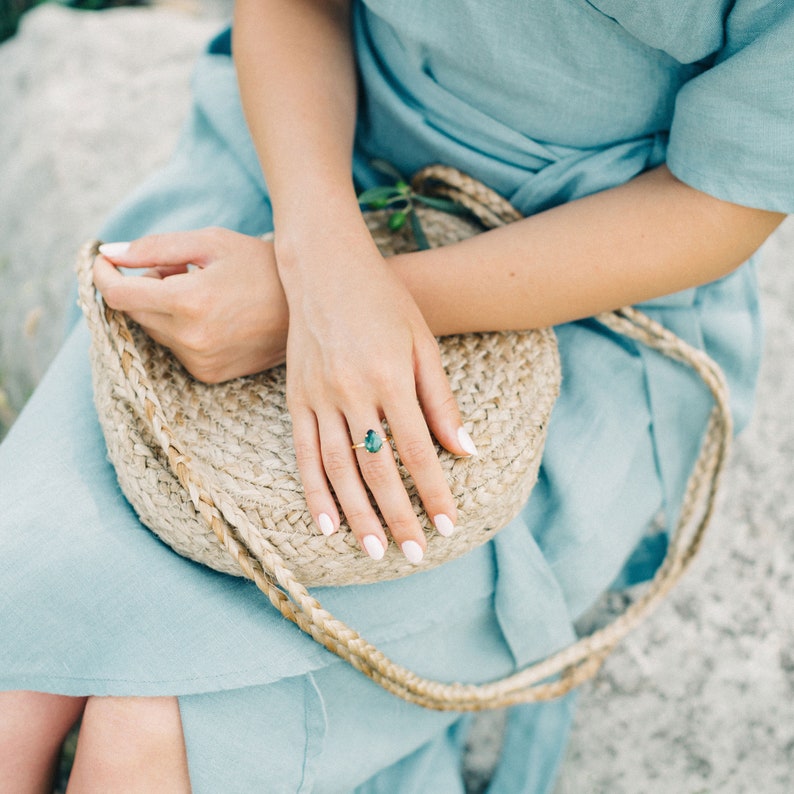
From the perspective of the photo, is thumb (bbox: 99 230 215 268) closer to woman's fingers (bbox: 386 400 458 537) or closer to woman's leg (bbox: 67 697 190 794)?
woman's fingers (bbox: 386 400 458 537)

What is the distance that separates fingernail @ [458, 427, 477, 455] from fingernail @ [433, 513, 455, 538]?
6cm

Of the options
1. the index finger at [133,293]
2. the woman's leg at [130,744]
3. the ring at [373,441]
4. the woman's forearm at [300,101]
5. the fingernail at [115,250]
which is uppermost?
the woman's forearm at [300,101]

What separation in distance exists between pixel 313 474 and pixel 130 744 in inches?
11.6

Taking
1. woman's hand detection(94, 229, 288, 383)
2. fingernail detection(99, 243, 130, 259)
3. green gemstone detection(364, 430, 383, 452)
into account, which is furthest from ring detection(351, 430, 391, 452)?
fingernail detection(99, 243, 130, 259)

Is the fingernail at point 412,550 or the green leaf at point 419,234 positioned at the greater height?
the green leaf at point 419,234

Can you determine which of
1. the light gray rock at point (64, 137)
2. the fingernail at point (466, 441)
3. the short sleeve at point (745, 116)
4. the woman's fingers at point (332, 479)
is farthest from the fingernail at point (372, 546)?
the light gray rock at point (64, 137)

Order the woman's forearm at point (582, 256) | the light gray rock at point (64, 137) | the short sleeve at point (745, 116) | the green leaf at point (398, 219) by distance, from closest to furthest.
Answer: the short sleeve at point (745, 116), the woman's forearm at point (582, 256), the green leaf at point (398, 219), the light gray rock at point (64, 137)

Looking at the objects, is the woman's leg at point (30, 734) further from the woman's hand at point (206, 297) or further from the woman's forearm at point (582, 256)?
the woman's forearm at point (582, 256)

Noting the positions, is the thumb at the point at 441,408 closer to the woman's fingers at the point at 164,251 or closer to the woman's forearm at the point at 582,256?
the woman's forearm at the point at 582,256

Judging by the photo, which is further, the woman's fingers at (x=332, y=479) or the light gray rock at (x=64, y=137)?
the light gray rock at (x=64, y=137)

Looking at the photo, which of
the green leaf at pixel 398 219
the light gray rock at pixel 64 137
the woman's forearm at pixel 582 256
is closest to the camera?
the woman's forearm at pixel 582 256

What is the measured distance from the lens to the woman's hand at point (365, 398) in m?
0.57

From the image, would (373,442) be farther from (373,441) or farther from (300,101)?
(300,101)

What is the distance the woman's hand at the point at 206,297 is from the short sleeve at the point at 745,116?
398 mm
